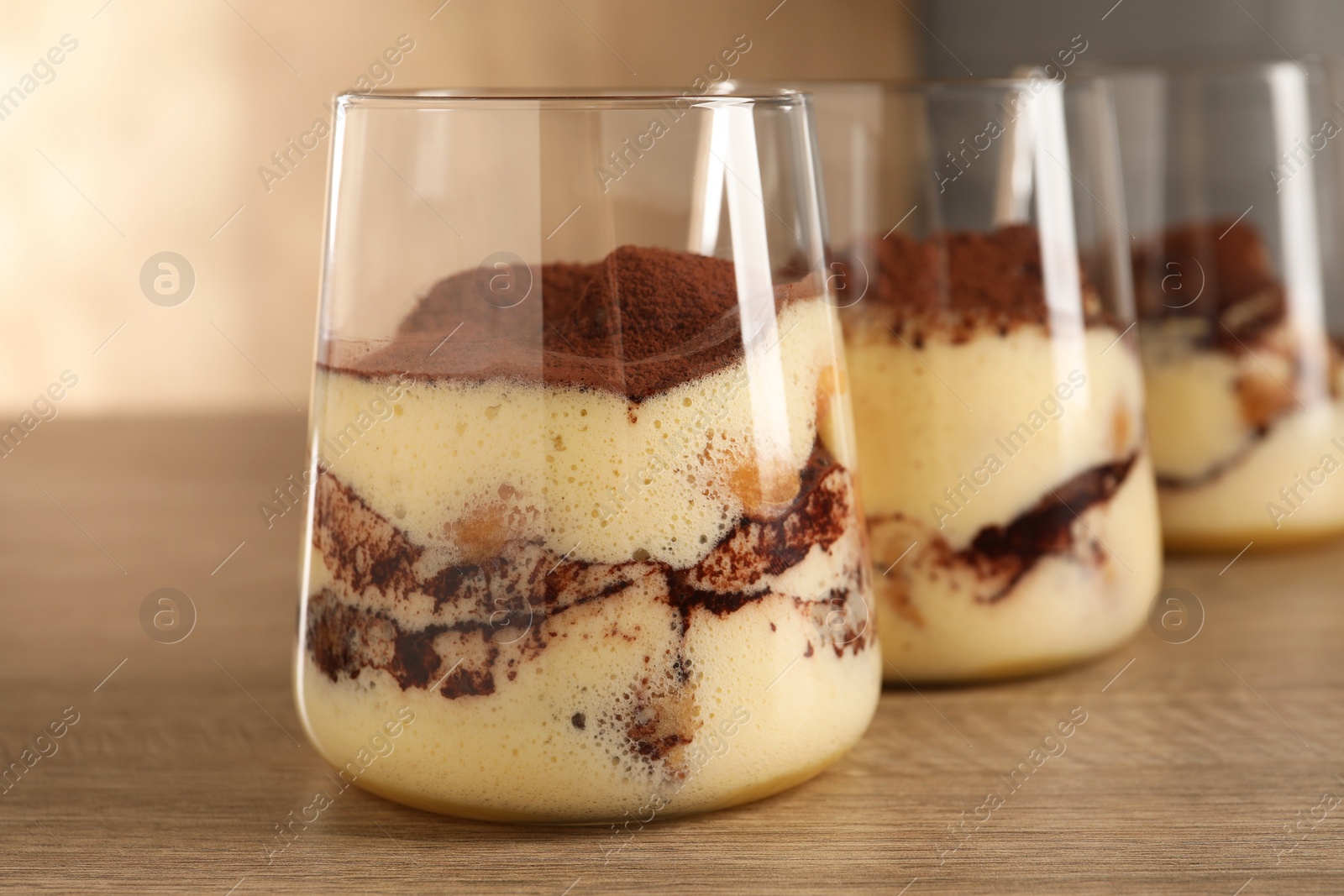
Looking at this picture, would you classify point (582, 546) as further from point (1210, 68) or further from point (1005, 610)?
point (1210, 68)

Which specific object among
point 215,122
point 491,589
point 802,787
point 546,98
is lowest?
point 802,787

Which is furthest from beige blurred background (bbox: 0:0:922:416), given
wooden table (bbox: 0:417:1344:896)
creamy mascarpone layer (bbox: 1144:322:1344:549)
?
wooden table (bbox: 0:417:1344:896)

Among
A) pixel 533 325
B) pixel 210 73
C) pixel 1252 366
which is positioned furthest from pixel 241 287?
pixel 533 325

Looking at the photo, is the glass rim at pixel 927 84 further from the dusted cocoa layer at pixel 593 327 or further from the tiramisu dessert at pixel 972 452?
the dusted cocoa layer at pixel 593 327

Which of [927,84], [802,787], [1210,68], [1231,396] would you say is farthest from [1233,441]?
[802,787]

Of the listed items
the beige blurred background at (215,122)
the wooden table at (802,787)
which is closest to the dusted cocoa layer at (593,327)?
the wooden table at (802,787)

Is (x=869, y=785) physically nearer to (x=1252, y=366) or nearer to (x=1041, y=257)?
(x=1041, y=257)
